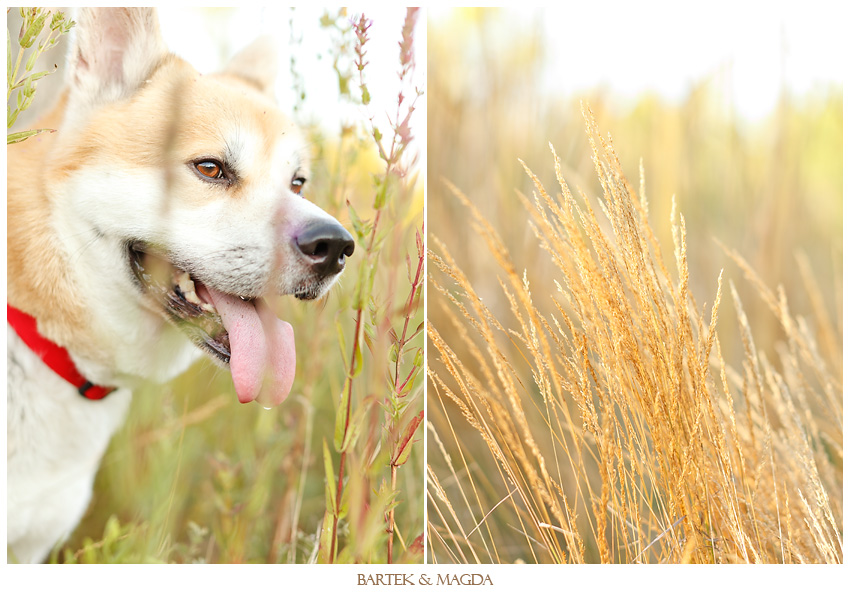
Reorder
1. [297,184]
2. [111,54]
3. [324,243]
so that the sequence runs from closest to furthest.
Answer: [324,243], [111,54], [297,184]

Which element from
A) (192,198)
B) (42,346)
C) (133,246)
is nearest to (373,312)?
(192,198)

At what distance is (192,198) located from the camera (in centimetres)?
125

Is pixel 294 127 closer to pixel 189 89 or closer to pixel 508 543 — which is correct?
pixel 189 89

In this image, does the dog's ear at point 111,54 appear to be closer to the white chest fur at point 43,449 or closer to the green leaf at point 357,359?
the white chest fur at point 43,449

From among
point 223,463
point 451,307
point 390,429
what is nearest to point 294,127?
point 451,307

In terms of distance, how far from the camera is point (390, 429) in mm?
1213

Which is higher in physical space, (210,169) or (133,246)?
(210,169)

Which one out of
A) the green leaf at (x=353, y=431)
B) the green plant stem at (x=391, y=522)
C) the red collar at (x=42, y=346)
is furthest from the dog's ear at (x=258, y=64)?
the green plant stem at (x=391, y=522)

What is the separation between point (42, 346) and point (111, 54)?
70 cm

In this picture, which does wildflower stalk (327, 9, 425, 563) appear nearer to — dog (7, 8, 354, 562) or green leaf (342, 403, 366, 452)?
green leaf (342, 403, 366, 452)

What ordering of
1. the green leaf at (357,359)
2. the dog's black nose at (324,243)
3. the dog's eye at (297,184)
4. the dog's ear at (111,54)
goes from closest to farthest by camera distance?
1. the green leaf at (357,359)
2. the dog's black nose at (324,243)
3. the dog's ear at (111,54)
4. the dog's eye at (297,184)

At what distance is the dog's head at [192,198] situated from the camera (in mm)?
1242

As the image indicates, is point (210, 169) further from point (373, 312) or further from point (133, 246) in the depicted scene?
point (373, 312)

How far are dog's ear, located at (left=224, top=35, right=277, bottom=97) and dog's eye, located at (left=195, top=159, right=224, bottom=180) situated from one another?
15.1 inches
